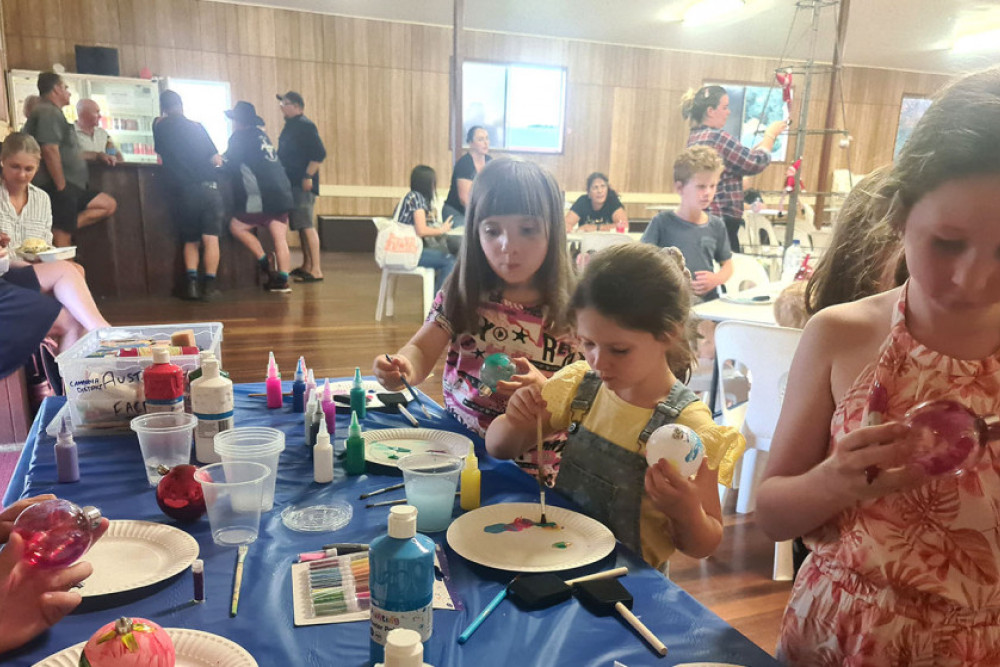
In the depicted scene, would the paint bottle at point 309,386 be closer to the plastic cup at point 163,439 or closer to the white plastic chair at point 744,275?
the plastic cup at point 163,439

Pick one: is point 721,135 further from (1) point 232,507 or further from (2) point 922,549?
(1) point 232,507

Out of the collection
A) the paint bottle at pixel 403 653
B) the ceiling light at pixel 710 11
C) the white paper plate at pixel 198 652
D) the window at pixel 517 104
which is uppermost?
the ceiling light at pixel 710 11

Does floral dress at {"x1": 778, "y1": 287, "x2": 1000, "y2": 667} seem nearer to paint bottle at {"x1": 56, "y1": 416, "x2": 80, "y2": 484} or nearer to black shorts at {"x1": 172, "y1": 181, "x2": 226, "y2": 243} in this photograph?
paint bottle at {"x1": 56, "y1": 416, "x2": 80, "y2": 484}

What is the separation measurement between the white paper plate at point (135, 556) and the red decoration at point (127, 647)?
0.25 metres

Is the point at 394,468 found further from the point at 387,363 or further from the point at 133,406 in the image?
the point at 133,406

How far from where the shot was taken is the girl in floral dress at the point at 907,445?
0.72 metres

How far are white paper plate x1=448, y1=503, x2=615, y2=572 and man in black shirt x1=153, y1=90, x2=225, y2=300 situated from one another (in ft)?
18.3

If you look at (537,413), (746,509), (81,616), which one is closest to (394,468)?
(537,413)

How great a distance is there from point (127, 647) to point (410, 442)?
87cm

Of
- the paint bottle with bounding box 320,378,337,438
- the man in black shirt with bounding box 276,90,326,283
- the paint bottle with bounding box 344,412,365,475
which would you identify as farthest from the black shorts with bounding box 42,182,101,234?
the paint bottle with bounding box 344,412,365,475

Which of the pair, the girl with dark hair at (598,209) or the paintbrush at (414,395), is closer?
the paintbrush at (414,395)

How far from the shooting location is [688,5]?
8633 mm

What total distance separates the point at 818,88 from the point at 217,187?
420 inches

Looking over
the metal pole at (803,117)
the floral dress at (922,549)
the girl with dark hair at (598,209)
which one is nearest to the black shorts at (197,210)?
the girl with dark hair at (598,209)
